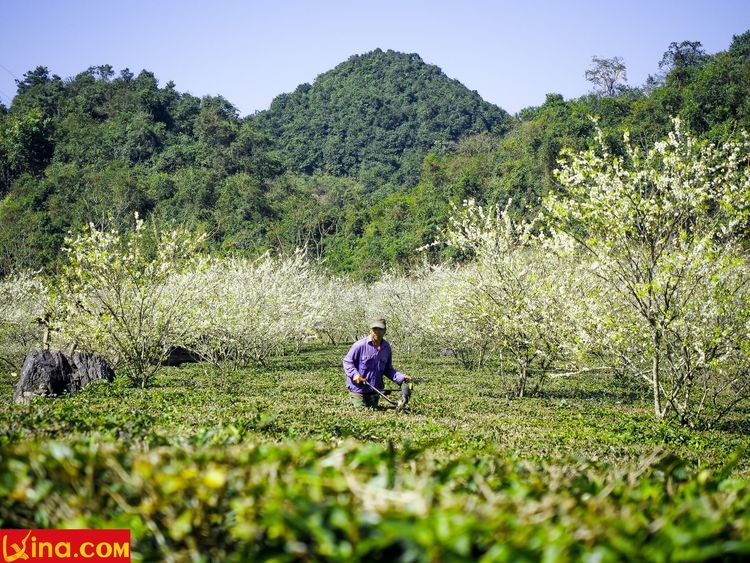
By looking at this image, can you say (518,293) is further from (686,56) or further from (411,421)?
(686,56)

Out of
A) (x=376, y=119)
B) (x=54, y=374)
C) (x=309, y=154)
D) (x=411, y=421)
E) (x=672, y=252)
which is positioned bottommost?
(x=411, y=421)

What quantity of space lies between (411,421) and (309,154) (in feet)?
349

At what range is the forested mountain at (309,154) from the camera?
55156 millimetres

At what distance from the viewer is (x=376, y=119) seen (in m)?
120

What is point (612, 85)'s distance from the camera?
86.6 metres

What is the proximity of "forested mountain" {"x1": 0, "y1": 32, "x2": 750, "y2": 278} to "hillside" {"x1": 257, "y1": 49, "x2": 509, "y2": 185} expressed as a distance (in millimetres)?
398

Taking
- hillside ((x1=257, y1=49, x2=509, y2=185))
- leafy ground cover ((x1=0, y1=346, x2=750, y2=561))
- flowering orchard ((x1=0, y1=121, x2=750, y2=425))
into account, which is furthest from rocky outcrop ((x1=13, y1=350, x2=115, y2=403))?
hillside ((x1=257, y1=49, x2=509, y2=185))

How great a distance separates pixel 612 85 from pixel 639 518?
93406 mm

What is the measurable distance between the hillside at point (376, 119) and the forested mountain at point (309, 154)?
0.40 metres

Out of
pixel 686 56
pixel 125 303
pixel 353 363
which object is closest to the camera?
pixel 353 363

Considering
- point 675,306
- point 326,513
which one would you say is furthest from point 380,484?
point 675,306

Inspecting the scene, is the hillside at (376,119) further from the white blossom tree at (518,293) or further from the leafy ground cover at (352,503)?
the leafy ground cover at (352,503)

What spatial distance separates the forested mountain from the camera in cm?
5516

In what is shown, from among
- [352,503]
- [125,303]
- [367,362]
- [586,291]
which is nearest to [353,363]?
[367,362]
